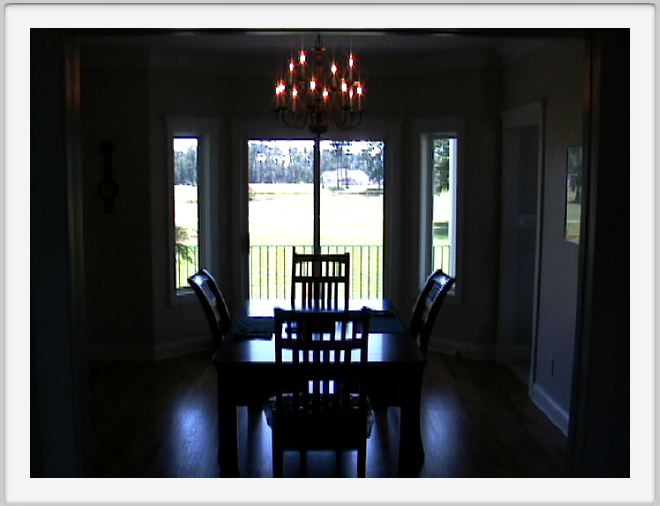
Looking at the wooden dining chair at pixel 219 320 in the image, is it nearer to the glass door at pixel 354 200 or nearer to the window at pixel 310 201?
the window at pixel 310 201

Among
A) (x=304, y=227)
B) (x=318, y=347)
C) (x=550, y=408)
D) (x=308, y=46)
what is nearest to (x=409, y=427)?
(x=318, y=347)

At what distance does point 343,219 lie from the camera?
7.40m

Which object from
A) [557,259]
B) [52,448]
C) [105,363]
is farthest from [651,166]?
[105,363]

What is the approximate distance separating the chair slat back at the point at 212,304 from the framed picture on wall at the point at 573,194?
220cm

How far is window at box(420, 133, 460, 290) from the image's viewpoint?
711cm

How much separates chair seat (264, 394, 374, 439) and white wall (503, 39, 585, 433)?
1852 mm

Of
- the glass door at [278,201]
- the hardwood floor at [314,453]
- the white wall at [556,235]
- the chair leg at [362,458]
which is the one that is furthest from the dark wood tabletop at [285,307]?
the glass door at [278,201]

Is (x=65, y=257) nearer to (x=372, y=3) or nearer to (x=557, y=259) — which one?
(x=372, y=3)

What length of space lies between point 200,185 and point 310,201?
101 cm

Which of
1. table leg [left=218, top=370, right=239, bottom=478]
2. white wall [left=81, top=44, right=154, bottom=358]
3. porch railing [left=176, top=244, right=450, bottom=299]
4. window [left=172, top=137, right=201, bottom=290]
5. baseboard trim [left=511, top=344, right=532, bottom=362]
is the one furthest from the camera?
porch railing [left=176, top=244, right=450, bottom=299]

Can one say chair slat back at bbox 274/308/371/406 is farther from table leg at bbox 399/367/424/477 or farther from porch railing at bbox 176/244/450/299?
porch railing at bbox 176/244/450/299

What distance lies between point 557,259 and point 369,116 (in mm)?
2533

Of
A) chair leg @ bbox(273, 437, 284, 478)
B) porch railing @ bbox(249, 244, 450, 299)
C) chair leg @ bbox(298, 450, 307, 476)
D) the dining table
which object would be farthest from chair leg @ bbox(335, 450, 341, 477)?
porch railing @ bbox(249, 244, 450, 299)

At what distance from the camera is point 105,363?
267 inches
